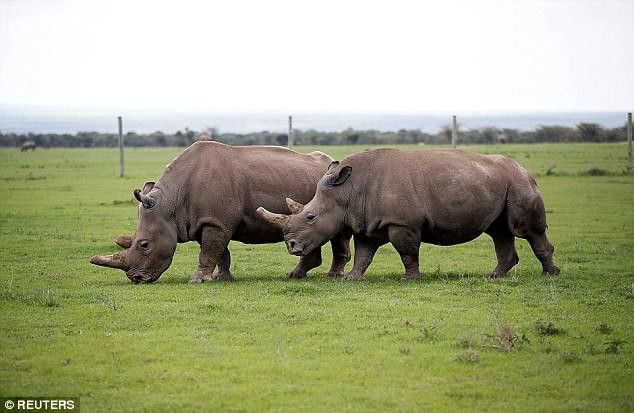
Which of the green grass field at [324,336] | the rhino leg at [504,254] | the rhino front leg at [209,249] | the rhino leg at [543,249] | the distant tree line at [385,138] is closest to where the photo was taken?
the green grass field at [324,336]

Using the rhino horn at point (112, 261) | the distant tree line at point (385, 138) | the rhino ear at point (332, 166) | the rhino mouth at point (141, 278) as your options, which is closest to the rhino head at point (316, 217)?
the rhino ear at point (332, 166)

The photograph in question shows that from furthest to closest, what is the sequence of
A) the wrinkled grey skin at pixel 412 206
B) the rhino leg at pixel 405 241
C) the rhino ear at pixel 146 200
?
1. the rhino ear at pixel 146 200
2. the wrinkled grey skin at pixel 412 206
3. the rhino leg at pixel 405 241

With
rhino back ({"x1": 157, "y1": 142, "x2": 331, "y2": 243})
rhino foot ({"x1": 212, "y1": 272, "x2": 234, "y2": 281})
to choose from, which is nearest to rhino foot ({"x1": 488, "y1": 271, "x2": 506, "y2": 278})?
rhino back ({"x1": 157, "y1": 142, "x2": 331, "y2": 243})

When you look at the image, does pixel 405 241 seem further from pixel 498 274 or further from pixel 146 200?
pixel 146 200

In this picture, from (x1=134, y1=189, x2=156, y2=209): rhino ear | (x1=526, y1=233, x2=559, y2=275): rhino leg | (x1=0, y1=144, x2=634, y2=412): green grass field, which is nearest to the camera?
(x1=0, y1=144, x2=634, y2=412): green grass field

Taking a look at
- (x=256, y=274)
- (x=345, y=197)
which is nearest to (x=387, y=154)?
(x=345, y=197)

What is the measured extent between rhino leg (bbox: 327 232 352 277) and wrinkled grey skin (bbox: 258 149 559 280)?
553mm

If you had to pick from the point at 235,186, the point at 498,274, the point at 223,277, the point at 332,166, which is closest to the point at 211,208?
the point at 235,186

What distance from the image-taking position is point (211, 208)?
559 inches

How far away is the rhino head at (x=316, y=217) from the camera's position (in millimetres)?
13891

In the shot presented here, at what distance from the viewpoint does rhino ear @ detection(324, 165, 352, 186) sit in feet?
46.0

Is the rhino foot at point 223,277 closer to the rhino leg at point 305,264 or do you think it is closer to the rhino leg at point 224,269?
the rhino leg at point 224,269

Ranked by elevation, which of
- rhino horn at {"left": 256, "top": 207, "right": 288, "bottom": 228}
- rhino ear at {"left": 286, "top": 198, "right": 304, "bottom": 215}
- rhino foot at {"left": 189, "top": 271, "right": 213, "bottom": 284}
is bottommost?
rhino foot at {"left": 189, "top": 271, "right": 213, "bottom": 284}

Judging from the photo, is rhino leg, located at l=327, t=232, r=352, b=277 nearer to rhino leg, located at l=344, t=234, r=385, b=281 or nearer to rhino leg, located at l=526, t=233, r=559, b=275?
rhino leg, located at l=344, t=234, r=385, b=281
